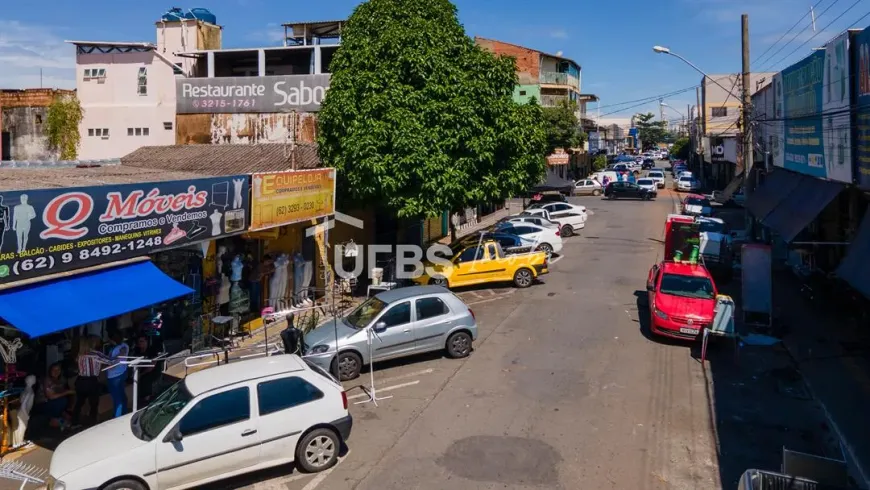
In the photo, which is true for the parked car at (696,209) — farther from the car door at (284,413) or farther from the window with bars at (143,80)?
the car door at (284,413)

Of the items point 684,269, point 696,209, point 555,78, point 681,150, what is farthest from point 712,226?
point 681,150

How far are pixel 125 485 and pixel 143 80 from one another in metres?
23.5

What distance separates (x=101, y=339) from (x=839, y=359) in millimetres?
14329

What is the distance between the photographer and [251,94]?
23766 millimetres

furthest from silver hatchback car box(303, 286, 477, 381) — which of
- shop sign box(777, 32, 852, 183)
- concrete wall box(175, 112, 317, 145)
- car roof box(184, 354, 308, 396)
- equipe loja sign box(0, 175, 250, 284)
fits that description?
concrete wall box(175, 112, 317, 145)

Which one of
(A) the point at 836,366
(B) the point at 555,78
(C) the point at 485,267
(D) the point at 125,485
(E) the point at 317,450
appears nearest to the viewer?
(D) the point at 125,485

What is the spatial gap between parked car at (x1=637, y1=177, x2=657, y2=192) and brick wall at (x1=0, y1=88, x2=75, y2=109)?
39039 mm

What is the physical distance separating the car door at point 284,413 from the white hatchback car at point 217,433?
0.04 ft

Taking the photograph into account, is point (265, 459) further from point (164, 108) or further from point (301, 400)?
point (164, 108)

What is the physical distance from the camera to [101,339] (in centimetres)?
1162

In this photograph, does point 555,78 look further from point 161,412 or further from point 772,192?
point 161,412

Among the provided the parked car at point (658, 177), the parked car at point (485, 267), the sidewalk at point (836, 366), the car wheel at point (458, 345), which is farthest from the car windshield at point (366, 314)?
the parked car at point (658, 177)

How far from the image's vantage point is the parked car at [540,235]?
26172 mm

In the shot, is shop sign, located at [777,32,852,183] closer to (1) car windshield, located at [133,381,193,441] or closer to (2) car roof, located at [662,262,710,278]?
(2) car roof, located at [662,262,710,278]
